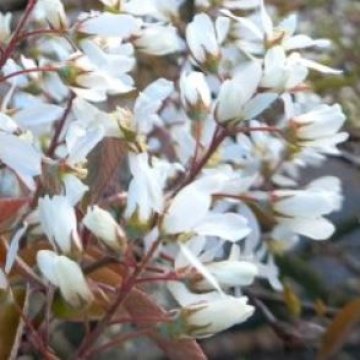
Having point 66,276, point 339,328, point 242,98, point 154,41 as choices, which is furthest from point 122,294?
point 339,328

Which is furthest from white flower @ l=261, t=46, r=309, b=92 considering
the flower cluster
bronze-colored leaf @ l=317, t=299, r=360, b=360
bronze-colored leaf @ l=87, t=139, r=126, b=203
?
bronze-colored leaf @ l=317, t=299, r=360, b=360

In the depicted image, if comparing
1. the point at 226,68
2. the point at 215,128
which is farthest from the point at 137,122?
the point at 226,68

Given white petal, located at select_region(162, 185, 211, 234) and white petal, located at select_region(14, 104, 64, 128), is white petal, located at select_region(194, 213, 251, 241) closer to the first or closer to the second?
white petal, located at select_region(162, 185, 211, 234)

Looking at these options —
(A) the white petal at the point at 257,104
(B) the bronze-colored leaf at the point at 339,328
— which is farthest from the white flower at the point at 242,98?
(B) the bronze-colored leaf at the point at 339,328

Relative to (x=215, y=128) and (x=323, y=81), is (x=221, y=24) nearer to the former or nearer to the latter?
(x=215, y=128)

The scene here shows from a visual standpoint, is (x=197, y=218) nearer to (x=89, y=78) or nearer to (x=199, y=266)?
(x=199, y=266)

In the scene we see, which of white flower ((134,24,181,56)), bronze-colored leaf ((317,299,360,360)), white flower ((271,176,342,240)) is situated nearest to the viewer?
white flower ((271,176,342,240))
